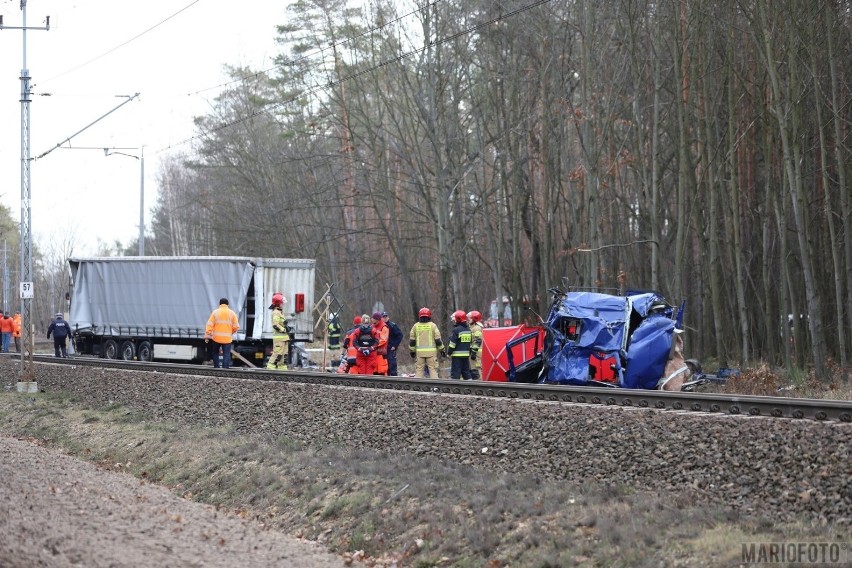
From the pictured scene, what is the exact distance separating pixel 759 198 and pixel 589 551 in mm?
23954

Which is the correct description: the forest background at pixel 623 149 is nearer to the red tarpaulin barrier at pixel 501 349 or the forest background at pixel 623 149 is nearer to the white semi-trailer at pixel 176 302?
the red tarpaulin barrier at pixel 501 349

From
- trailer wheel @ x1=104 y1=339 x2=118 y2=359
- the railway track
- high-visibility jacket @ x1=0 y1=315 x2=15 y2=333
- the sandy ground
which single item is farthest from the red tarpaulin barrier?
high-visibility jacket @ x1=0 y1=315 x2=15 y2=333

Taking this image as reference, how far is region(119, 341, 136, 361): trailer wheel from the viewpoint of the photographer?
34469 mm

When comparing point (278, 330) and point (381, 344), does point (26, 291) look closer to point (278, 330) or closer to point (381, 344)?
point (278, 330)

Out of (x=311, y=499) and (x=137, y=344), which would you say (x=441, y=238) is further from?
(x=311, y=499)

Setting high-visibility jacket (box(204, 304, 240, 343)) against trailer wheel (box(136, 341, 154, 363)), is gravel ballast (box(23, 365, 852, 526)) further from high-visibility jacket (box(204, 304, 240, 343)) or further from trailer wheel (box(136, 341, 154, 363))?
trailer wheel (box(136, 341, 154, 363))

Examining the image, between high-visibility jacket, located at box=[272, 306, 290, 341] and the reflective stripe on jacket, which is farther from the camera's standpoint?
high-visibility jacket, located at box=[272, 306, 290, 341]

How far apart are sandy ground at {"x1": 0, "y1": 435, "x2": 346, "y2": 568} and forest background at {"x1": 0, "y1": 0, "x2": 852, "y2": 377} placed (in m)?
11.0

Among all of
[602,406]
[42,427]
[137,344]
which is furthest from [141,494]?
[137,344]

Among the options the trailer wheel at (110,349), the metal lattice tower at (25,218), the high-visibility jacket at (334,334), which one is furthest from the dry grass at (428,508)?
the high-visibility jacket at (334,334)

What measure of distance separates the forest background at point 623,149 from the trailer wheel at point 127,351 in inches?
314

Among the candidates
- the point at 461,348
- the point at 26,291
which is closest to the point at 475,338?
the point at 461,348

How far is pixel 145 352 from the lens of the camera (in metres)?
33.8

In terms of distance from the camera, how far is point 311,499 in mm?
11914
